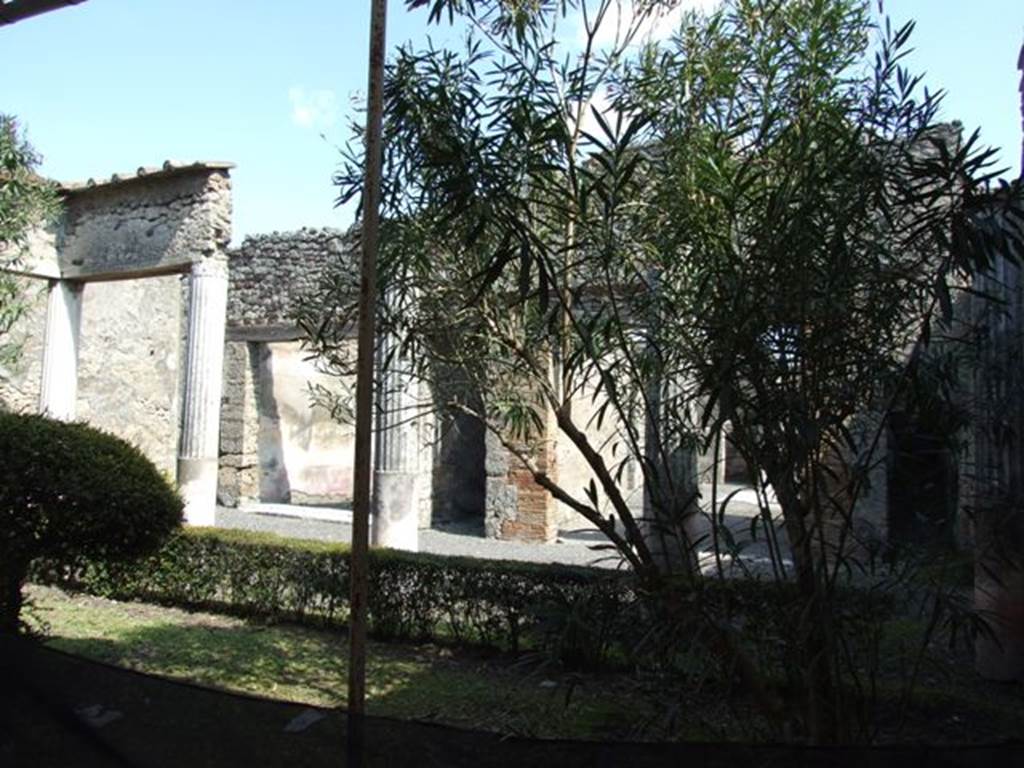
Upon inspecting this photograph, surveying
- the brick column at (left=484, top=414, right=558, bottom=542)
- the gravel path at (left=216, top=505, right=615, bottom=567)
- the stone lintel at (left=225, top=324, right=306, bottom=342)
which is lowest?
the gravel path at (left=216, top=505, right=615, bottom=567)

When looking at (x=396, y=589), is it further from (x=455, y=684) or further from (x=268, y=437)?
(x=268, y=437)

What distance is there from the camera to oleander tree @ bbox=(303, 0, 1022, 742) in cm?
328

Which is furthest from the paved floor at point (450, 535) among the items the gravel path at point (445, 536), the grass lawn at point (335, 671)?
the grass lawn at point (335, 671)

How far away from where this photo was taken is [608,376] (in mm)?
3709

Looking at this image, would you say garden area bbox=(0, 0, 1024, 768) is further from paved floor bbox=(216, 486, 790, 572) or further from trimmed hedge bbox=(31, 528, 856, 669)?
paved floor bbox=(216, 486, 790, 572)

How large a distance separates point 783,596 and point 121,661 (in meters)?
4.62

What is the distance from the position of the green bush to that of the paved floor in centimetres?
505

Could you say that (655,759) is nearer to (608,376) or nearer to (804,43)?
(608,376)

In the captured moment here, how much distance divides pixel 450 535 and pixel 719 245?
1151cm

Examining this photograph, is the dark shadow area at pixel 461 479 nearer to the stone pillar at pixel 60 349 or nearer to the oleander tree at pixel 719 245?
the stone pillar at pixel 60 349

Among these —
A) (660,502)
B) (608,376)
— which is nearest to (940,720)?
(660,502)

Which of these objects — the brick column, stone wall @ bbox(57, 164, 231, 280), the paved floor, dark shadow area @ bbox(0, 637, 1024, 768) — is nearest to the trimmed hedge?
dark shadow area @ bbox(0, 637, 1024, 768)

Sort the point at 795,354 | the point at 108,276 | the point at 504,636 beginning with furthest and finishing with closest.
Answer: the point at 108,276
the point at 504,636
the point at 795,354

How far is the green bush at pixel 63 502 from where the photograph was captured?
5.79 metres
